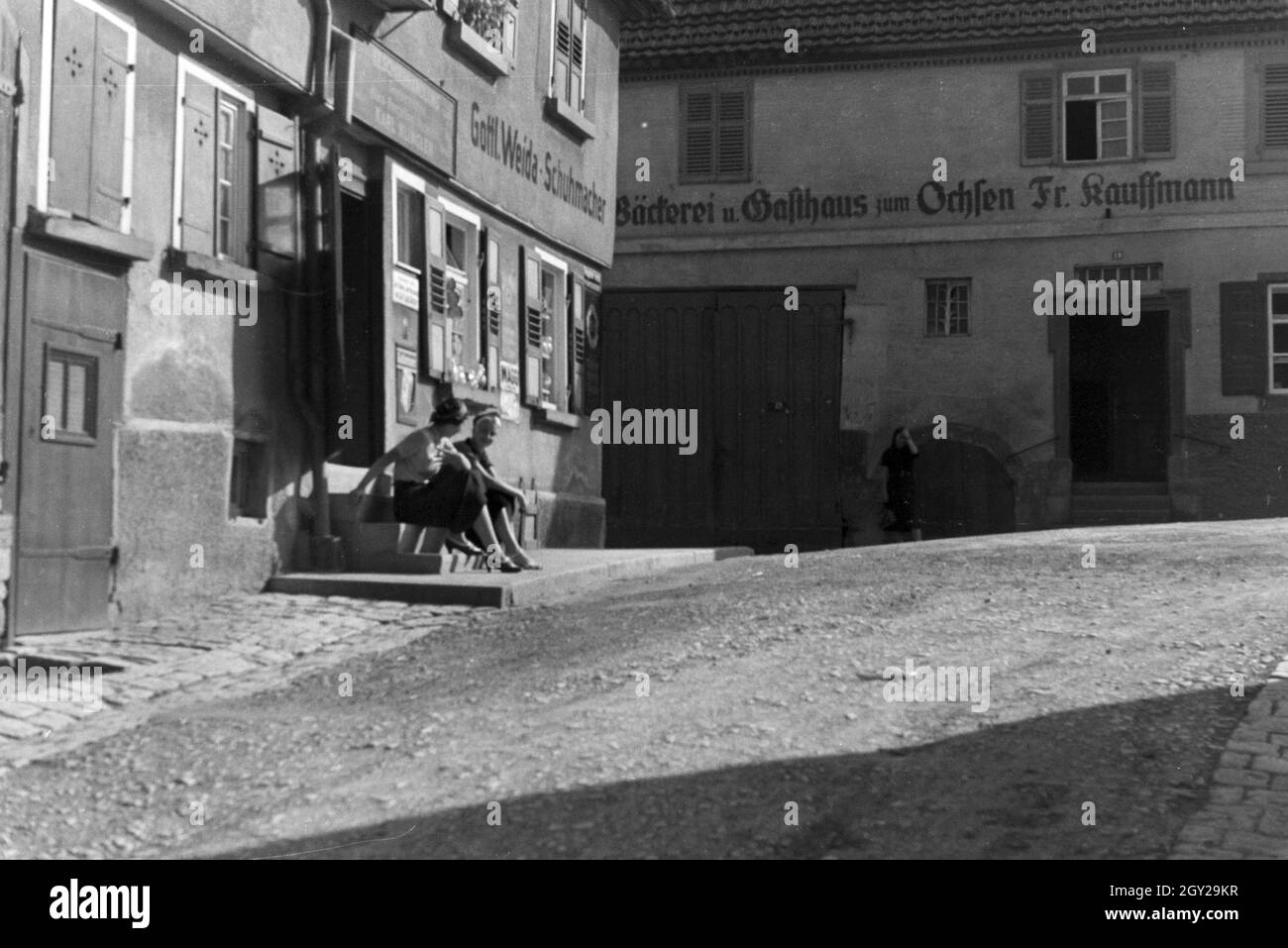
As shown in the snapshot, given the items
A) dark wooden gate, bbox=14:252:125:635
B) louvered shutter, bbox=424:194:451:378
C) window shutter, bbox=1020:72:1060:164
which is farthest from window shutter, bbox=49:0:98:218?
window shutter, bbox=1020:72:1060:164

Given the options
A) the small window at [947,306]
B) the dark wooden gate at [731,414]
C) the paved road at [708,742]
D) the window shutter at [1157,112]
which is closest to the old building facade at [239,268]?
the paved road at [708,742]

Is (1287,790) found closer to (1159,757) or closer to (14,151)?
(1159,757)

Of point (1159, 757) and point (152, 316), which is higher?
point (152, 316)

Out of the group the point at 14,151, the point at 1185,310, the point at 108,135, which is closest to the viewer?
the point at 14,151

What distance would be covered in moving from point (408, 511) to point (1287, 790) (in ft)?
24.2

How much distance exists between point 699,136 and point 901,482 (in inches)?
237

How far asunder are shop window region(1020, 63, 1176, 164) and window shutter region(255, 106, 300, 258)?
1393 cm

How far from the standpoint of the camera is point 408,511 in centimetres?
1203

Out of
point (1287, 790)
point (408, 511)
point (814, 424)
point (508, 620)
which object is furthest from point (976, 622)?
point (814, 424)

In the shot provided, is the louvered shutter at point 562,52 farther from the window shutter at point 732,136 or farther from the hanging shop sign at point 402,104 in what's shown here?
the window shutter at point 732,136

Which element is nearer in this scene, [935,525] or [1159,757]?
[1159,757]

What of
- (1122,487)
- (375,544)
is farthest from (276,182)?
(1122,487)

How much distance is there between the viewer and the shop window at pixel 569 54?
16516mm

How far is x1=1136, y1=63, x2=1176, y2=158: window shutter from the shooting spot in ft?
74.6
